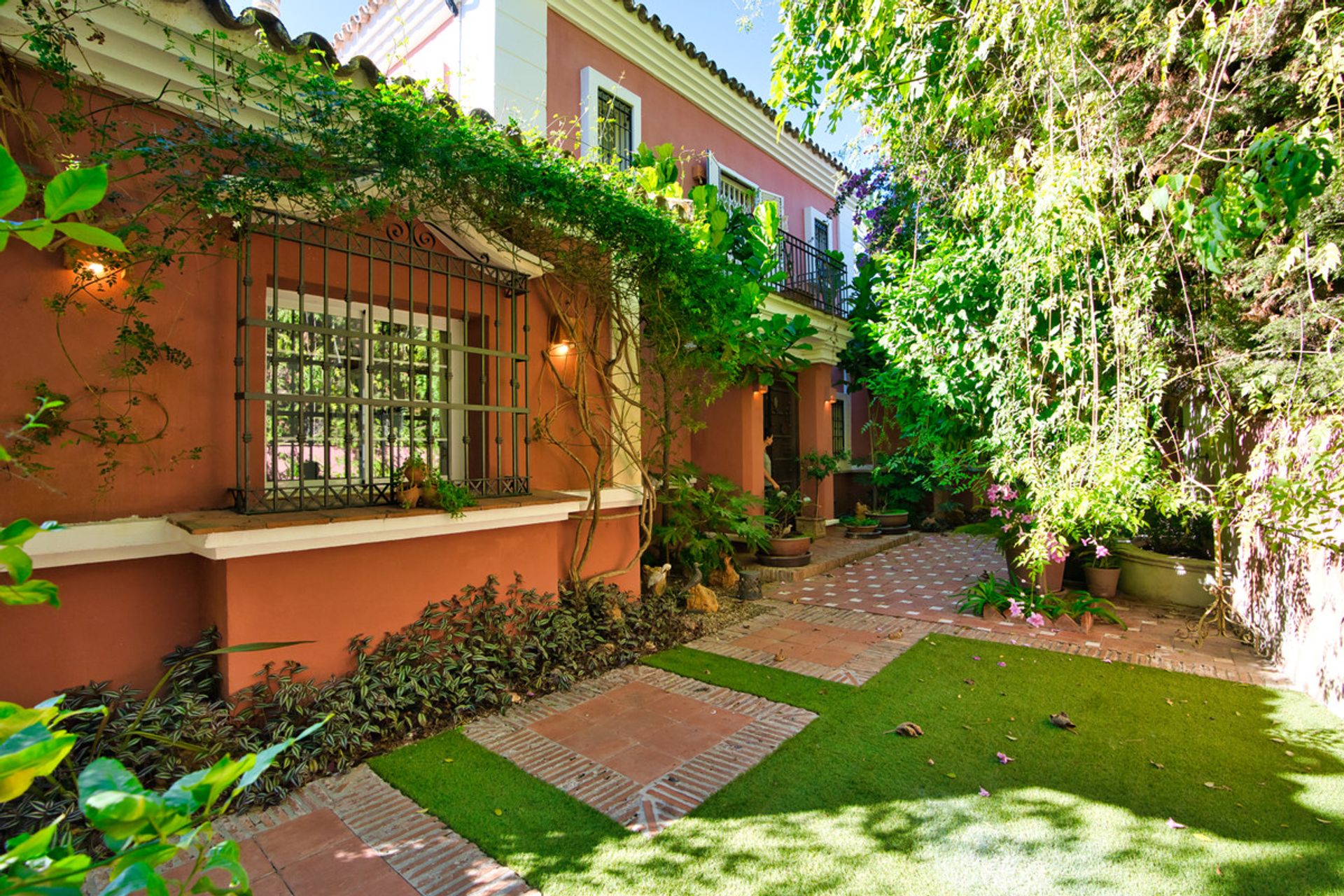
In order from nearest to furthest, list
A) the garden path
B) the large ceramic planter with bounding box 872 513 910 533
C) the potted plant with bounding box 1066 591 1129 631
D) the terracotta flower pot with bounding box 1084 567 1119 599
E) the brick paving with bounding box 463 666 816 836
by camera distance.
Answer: the garden path < the brick paving with bounding box 463 666 816 836 < the potted plant with bounding box 1066 591 1129 631 < the terracotta flower pot with bounding box 1084 567 1119 599 < the large ceramic planter with bounding box 872 513 910 533

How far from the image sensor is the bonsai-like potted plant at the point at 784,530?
894 cm

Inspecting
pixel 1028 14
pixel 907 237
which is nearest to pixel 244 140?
pixel 1028 14

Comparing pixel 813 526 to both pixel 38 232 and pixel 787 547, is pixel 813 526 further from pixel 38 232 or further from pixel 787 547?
pixel 38 232

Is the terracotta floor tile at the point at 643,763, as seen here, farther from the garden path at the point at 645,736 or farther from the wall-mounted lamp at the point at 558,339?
the wall-mounted lamp at the point at 558,339

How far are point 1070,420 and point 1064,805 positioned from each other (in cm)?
276

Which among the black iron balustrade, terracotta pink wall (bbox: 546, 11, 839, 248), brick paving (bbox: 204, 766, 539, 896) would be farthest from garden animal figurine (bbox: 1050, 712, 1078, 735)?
the black iron balustrade

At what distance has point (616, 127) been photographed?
348 inches

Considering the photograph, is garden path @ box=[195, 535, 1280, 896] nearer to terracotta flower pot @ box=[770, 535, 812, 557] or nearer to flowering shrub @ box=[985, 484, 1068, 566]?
flowering shrub @ box=[985, 484, 1068, 566]

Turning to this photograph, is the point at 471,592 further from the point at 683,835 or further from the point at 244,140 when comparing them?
the point at 244,140

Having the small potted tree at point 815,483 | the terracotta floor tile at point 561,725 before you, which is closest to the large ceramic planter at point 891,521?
the small potted tree at point 815,483

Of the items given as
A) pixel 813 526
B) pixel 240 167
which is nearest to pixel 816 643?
pixel 240 167

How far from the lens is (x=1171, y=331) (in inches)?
201

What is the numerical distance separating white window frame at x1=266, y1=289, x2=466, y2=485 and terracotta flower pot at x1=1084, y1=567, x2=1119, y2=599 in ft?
21.5

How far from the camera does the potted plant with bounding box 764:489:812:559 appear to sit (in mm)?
8938
